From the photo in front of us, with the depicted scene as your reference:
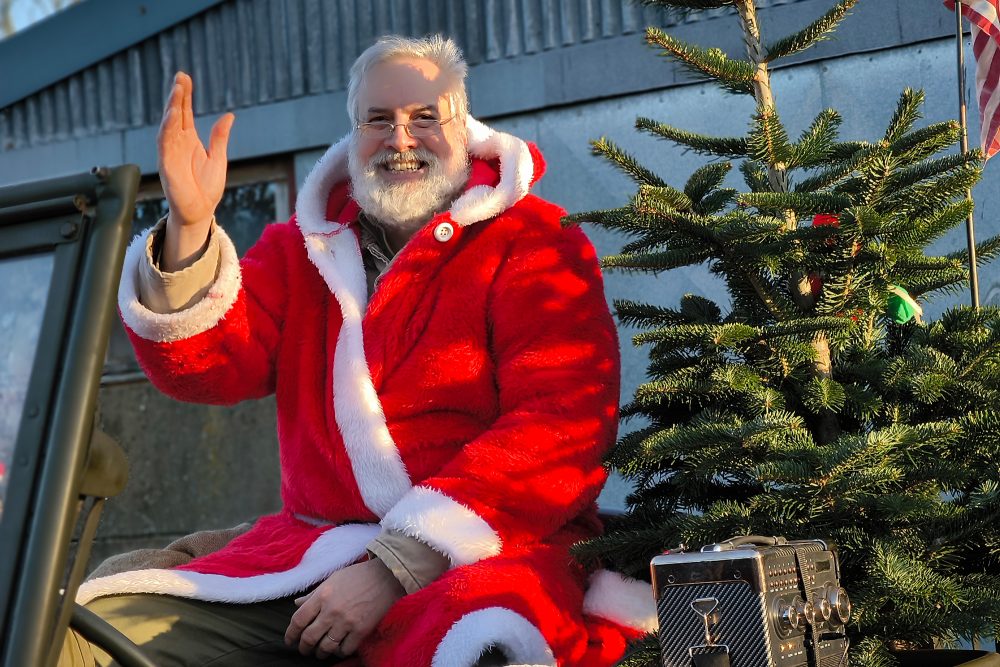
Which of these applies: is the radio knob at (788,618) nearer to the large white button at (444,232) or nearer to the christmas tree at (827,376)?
the christmas tree at (827,376)

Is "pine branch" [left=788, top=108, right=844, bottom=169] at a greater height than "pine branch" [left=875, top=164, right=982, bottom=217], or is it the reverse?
"pine branch" [left=788, top=108, right=844, bottom=169]

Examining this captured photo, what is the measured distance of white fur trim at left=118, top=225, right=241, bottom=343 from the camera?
256cm

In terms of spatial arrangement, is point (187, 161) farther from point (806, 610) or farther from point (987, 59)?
point (987, 59)

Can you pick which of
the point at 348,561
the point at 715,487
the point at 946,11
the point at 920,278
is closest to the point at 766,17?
the point at 946,11

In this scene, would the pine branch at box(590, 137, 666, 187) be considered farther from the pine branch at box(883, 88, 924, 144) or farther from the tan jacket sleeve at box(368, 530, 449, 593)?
the tan jacket sleeve at box(368, 530, 449, 593)

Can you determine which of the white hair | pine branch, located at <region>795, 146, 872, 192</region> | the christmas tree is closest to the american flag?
the christmas tree

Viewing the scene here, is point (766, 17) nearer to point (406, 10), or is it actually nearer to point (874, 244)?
point (406, 10)

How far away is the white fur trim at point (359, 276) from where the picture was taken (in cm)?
267

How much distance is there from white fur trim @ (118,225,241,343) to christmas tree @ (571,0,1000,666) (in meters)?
0.76

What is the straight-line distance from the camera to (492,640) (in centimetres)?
223

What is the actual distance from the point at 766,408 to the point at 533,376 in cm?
54

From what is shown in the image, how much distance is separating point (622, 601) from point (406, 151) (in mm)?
1215

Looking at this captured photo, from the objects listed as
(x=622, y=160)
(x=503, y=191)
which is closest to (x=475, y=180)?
(x=503, y=191)

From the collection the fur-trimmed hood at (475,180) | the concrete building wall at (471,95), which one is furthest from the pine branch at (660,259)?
the concrete building wall at (471,95)
